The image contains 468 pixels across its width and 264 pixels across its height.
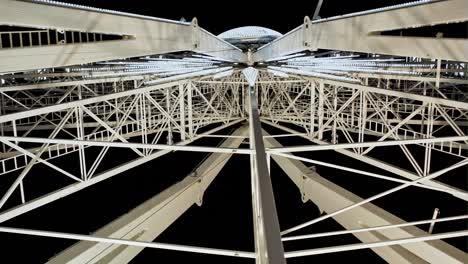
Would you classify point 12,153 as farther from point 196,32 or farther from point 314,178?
point 314,178

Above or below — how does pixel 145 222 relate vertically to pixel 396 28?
below

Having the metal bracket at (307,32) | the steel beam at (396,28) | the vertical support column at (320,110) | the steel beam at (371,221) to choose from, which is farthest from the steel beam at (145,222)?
the steel beam at (396,28)

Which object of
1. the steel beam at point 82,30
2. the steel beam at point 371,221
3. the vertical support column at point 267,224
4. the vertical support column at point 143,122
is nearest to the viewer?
the vertical support column at point 267,224

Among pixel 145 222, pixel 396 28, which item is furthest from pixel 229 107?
pixel 396 28

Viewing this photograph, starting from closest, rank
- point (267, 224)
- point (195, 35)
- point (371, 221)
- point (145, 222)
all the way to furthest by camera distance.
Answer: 1. point (267, 224)
2. point (195, 35)
3. point (371, 221)
4. point (145, 222)

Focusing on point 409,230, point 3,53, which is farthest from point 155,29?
point 409,230

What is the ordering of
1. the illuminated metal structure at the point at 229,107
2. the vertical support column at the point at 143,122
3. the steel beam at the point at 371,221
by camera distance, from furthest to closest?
the vertical support column at the point at 143,122 < the steel beam at the point at 371,221 < the illuminated metal structure at the point at 229,107

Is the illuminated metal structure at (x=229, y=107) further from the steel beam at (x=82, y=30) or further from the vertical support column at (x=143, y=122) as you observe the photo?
the vertical support column at (x=143, y=122)

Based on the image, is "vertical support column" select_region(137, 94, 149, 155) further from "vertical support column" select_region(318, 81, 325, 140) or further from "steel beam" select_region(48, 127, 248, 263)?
"vertical support column" select_region(318, 81, 325, 140)

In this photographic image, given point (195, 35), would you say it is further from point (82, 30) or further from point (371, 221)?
point (371, 221)

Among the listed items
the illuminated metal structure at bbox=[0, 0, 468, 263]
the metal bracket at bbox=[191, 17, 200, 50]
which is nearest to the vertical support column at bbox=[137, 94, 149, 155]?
the illuminated metal structure at bbox=[0, 0, 468, 263]

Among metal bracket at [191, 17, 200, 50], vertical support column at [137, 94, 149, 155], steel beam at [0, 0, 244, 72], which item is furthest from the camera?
vertical support column at [137, 94, 149, 155]
